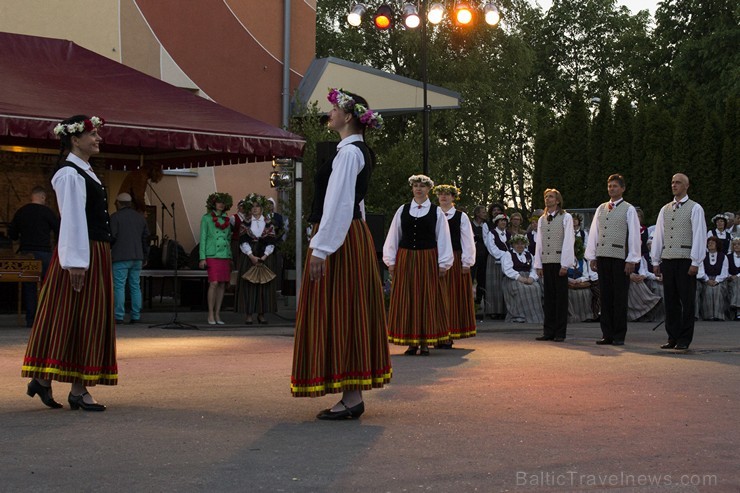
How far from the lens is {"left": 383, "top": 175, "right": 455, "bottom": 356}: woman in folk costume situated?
509 inches

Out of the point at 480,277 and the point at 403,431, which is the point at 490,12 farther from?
the point at 403,431

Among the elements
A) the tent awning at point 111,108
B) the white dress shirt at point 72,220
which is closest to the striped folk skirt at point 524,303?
the tent awning at point 111,108

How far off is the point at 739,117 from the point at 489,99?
10612 millimetres

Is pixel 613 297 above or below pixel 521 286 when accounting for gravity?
below

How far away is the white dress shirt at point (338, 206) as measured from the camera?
738cm

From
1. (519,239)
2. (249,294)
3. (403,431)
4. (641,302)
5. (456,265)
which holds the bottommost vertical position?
(403,431)

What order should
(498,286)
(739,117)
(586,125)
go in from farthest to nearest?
(586,125), (739,117), (498,286)

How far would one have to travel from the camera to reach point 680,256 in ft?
45.0

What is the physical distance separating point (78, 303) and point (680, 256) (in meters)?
7.85

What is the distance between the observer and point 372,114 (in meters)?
7.76

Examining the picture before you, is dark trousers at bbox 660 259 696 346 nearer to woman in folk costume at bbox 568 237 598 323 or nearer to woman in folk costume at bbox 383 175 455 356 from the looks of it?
woman in folk costume at bbox 383 175 455 356

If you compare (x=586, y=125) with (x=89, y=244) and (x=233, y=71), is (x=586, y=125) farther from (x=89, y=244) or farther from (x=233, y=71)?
(x=89, y=244)

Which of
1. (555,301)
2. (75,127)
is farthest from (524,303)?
(75,127)

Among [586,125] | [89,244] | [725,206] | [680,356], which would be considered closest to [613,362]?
[680,356]
